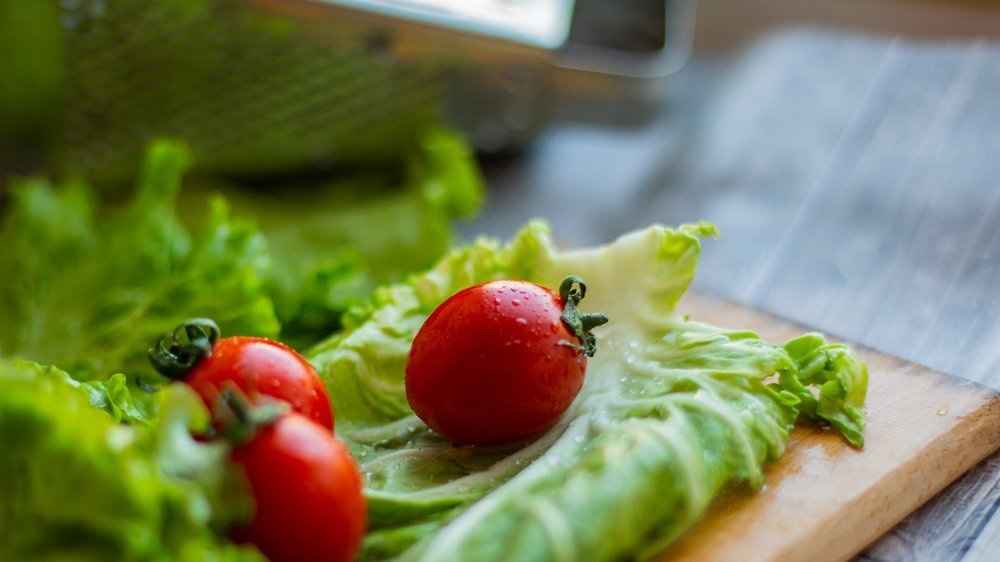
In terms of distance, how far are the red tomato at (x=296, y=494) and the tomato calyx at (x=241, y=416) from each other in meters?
0.01

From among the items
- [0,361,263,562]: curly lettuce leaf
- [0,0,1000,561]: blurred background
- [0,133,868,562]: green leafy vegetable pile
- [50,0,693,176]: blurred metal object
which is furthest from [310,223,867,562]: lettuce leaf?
[50,0,693,176]: blurred metal object

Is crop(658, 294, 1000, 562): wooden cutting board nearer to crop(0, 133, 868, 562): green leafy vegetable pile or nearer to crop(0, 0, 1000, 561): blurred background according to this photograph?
crop(0, 133, 868, 562): green leafy vegetable pile

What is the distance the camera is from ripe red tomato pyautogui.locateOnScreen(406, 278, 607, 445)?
1270 millimetres

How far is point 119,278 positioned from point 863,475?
4.53 feet

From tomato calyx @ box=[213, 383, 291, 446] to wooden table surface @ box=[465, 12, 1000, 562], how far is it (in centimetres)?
85

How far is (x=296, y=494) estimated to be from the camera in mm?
1025

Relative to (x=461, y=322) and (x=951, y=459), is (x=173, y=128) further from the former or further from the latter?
(x=951, y=459)

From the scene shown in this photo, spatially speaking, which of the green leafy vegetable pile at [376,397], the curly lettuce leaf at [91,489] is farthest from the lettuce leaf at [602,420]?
the curly lettuce leaf at [91,489]

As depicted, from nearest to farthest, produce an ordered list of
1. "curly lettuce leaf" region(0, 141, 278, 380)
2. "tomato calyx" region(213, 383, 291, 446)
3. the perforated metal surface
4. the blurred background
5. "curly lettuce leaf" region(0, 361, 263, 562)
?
"curly lettuce leaf" region(0, 361, 263, 562)
"tomato calyx" region(213, 383, 291, 446)
"curly lettuce leaf" region(0, 141, 278, 380)
the blurred background
the perforated metal surface

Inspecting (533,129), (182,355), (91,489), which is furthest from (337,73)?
(91,489)

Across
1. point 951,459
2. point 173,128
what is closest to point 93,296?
point 173,128

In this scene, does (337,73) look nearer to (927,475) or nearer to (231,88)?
(231,88)

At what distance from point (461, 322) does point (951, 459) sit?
27.2 inches

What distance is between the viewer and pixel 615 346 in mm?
1416
